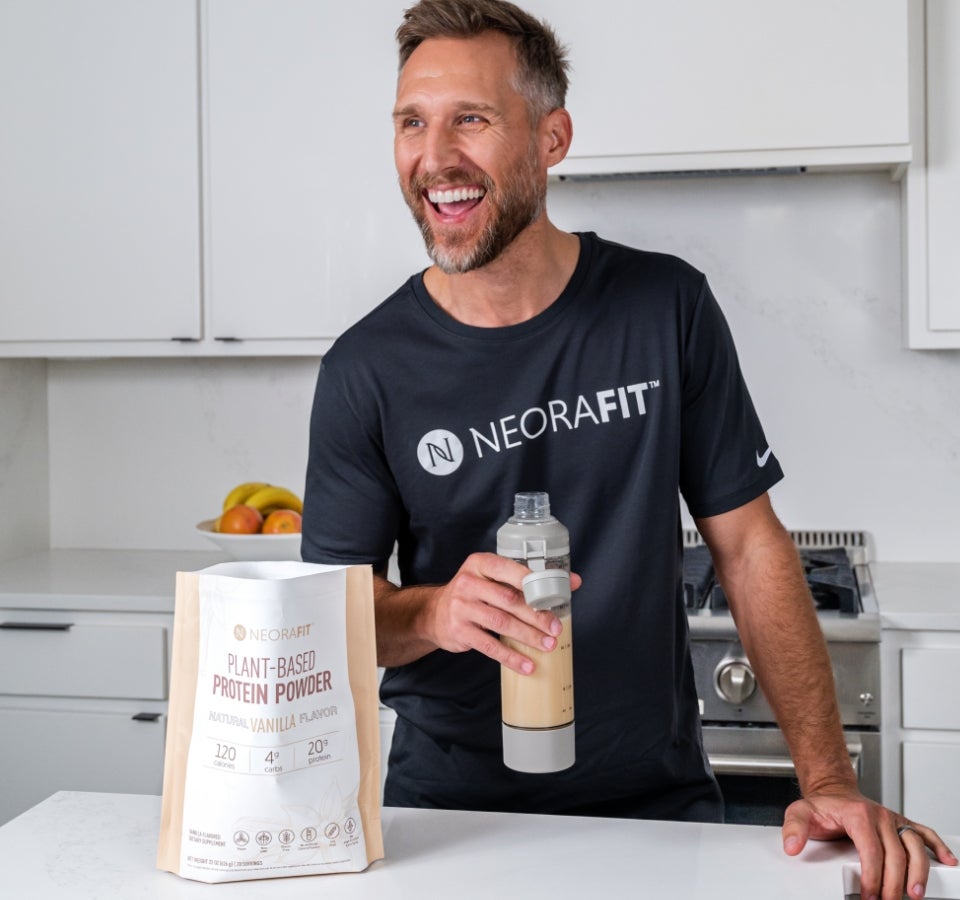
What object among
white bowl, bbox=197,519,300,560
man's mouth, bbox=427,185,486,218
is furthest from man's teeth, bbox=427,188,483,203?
white bowl, bbox=197,519,300,560

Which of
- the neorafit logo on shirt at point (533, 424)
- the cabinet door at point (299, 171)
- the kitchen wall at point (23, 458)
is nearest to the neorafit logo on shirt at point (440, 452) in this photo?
the neorafit logo on shirt at point (533, 424)

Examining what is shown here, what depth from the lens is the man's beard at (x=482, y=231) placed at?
4.33ft

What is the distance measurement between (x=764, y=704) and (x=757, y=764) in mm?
105

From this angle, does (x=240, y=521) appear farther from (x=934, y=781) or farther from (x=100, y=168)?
(x=934, y=781)

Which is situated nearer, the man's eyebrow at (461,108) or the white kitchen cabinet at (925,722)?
the man's eyebrow at (461,108)

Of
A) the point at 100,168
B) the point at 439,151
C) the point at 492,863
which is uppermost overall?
the point at 100,168

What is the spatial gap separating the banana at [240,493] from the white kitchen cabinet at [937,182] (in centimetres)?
143

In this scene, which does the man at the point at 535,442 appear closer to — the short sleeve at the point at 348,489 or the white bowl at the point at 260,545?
the short sleeve at the point at 348,489

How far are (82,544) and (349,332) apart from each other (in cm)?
179

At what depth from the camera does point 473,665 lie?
1399 millimetres

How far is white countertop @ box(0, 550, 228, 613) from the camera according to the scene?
7.74ft

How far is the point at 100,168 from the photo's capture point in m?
2.57

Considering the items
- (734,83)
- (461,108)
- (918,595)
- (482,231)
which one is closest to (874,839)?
(482,231)

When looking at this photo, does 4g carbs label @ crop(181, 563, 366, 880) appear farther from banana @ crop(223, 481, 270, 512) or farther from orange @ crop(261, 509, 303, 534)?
banana @ crop(223, 481, 270, 512)
